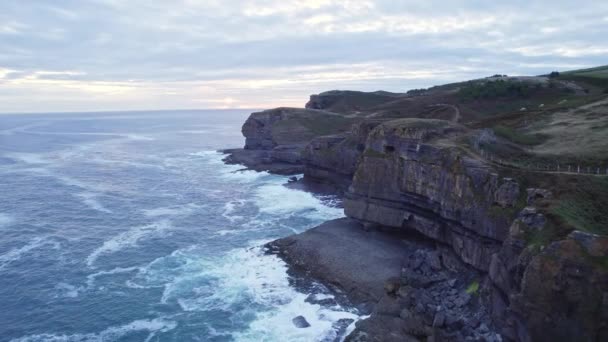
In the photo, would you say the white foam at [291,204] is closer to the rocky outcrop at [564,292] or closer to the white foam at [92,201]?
the white foam at [92,201]

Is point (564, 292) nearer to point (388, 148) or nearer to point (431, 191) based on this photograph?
point (431, 191)

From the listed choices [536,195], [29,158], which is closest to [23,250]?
[536,195]

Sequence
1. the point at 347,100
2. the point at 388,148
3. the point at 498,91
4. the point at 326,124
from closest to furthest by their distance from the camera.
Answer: the point at 388,148
the point at 498,91
the point at 326,124
the point at 347,100

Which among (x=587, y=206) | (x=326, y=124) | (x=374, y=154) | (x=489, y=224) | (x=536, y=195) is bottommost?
(x=489, y=224)

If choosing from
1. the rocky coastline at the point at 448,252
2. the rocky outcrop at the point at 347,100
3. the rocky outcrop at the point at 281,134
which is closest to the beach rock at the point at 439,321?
the rocky coastline at the point at 448,252

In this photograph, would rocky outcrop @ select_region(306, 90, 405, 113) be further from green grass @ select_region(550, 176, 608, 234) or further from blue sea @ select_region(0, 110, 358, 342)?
green grass @ select_region(550, 176, 608, 234)

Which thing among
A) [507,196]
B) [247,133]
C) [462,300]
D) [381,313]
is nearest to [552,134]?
[507,196]

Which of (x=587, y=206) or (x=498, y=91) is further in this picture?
(x=498, y=91)
